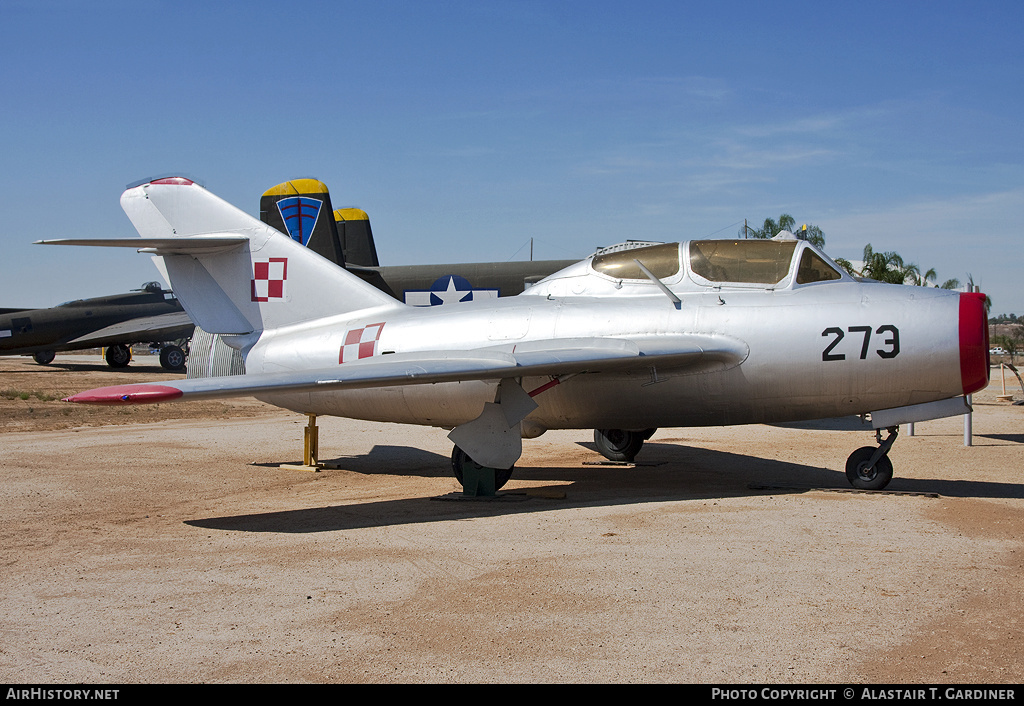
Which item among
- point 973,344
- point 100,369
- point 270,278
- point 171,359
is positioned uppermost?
point 270,278

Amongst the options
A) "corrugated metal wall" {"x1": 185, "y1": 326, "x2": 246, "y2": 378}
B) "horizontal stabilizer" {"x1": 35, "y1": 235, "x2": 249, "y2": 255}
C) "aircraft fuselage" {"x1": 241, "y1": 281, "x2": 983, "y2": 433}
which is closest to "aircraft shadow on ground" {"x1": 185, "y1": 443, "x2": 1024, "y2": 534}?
"aircraft fuselage" {"x1": 241, "y1": 281, "x2": 983, "y2": 433}

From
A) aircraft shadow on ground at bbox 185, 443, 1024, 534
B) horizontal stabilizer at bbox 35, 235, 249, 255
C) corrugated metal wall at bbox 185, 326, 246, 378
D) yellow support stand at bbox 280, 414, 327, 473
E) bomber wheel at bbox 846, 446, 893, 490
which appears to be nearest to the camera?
aircraft shadow on ground at bbox 185, 443, 1024, 534

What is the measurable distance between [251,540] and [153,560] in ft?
2.96

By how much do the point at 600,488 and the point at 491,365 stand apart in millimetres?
2686

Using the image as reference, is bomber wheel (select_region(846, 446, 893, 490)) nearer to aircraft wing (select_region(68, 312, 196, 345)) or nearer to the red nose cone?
the red nose cone

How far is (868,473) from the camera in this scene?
9.18 m

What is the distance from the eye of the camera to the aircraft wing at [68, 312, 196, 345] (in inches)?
1339

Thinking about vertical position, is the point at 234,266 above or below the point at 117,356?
above

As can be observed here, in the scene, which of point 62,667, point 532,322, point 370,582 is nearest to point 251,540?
point 370,582

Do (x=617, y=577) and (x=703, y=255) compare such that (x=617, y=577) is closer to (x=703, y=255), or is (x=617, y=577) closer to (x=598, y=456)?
(x=703, y=255)

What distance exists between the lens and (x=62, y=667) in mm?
4348

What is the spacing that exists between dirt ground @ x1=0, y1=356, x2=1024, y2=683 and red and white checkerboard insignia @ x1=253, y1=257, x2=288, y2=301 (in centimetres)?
250

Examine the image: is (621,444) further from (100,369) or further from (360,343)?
(100,369)

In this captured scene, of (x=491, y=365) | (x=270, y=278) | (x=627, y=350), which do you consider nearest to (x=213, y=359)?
(x=270, y=278)
